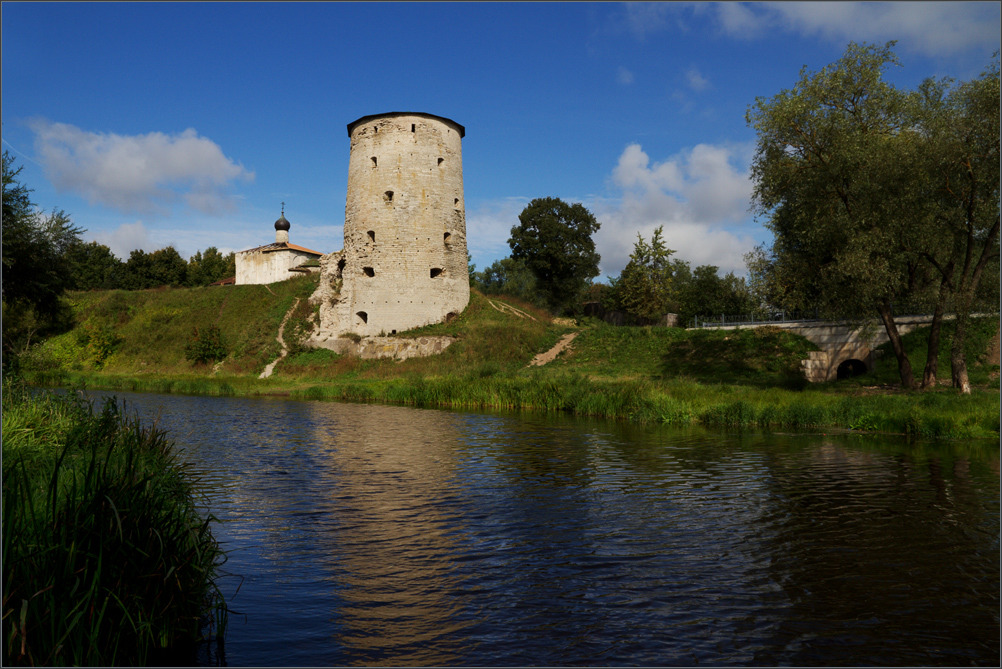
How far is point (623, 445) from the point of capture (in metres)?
15.0

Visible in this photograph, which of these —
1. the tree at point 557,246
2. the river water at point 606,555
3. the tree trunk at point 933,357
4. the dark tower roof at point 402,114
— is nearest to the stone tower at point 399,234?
the dark tower roof at point 402,114

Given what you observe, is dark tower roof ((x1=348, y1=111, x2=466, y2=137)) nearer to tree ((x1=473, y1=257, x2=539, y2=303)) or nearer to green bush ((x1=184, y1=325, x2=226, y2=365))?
green bush ((x1=184, y1=325, x2=226, y2=365))

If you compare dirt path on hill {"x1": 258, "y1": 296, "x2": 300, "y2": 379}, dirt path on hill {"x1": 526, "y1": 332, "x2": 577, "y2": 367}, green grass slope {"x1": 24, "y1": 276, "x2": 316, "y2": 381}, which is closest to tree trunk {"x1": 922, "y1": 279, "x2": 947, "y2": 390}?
dirt path on hill {"x1": 526, "y1": 332, "x2": 577, "y2": 367}

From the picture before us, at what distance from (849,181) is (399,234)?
26.2 meters

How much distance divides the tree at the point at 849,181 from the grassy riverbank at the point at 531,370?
153 inches

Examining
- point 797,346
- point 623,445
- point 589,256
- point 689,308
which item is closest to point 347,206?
point 589,256

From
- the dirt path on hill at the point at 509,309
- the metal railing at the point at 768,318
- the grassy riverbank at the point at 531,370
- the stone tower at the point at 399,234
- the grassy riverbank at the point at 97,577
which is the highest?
the stone tower at the point at 399,234

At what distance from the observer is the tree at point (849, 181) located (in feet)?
64.0

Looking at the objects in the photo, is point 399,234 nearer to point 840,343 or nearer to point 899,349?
point 840,343

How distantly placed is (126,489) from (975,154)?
73.5ft

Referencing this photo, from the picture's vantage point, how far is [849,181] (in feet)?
67.5

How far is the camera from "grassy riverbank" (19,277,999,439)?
18156mm

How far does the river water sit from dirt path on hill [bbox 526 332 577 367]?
18698 millimetres

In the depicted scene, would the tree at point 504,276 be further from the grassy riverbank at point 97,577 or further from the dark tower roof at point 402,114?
the grassy riverbank at point 97,577
